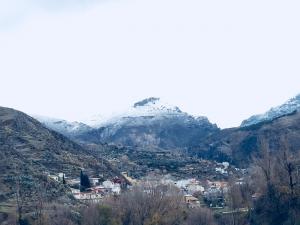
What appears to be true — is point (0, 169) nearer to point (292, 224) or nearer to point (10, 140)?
point (10, 140)

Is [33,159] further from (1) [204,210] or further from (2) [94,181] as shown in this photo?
(1) [204,210]

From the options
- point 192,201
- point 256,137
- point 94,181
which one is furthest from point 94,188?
point 256,137

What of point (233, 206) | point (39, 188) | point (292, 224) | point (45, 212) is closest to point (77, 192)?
point (39, 188)

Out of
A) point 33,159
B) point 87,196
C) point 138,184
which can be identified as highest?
point 33,159

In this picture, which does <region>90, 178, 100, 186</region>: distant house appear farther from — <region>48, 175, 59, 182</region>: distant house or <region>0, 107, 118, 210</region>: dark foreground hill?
<region>48, 175, 59, 182</region>: distant house

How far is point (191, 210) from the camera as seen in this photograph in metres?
82.0

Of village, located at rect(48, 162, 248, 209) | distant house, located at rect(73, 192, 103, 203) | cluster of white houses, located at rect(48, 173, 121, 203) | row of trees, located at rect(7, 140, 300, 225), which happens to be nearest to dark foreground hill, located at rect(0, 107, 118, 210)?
distant house, located at rect(73, 192, 103, 203)

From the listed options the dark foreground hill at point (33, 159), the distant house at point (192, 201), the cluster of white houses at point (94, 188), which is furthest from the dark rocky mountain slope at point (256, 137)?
the cluster of white houses at point (94, 188)

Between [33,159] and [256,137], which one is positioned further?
[256,137]

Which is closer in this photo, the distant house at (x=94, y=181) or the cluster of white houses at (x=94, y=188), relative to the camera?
the cluster of white houses at (x=94, y=188)

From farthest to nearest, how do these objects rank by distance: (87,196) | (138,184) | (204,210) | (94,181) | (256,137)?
(256,137) → (94,181) → (87,196) → (138,184) → (204,210)

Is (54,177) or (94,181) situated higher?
(54,177)

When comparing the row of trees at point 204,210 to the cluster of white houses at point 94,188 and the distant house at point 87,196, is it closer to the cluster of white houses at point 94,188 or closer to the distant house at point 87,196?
the distant house at point 87,196

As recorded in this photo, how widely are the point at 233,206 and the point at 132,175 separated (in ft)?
213
